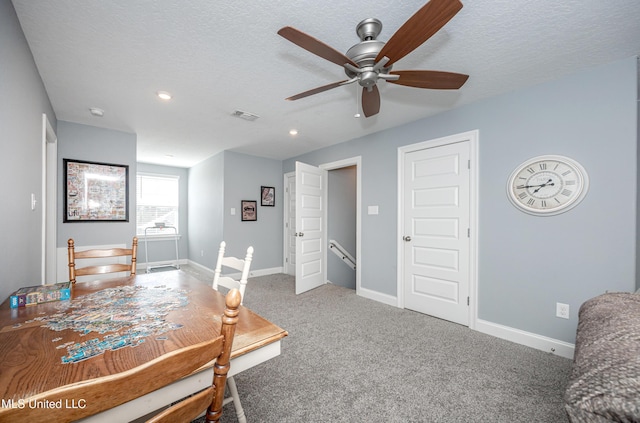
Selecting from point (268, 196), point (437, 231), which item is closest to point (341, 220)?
point (268, 196)

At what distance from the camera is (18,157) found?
5.71ft

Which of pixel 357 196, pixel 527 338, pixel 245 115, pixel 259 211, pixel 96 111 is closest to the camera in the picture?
pixel 527 338

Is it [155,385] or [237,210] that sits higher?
[237,210]

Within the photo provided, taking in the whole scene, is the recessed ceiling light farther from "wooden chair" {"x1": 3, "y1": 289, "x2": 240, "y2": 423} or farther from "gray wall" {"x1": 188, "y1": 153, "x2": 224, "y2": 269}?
"wooden chair" {"x1": 3, "y1": 289, "x2": 240, "y2": 423}

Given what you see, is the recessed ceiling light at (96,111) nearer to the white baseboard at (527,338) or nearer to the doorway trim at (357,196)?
the doorway trim at (357,196)

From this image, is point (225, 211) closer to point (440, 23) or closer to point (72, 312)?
point (72, 312)

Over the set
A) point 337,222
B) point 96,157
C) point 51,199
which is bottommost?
point 337,222

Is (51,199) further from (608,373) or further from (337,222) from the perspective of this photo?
(608,373)

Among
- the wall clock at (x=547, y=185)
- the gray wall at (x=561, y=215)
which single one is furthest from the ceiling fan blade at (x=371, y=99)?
the wall clock at (x=547, y=185)

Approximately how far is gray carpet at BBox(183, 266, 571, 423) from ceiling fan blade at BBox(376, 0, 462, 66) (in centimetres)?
212

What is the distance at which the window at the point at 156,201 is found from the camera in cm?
593

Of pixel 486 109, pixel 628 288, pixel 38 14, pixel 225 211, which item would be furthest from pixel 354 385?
pixel 225 211

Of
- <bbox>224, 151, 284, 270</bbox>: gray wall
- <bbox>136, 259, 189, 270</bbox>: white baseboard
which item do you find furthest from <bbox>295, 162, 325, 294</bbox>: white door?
<bbox>136, 259, 189, 270</bbox>: white baseboard

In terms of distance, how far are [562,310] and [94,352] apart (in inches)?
128
